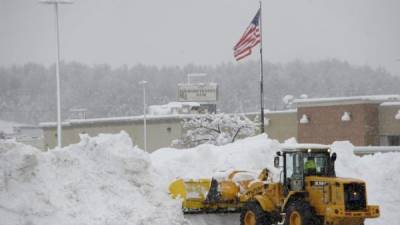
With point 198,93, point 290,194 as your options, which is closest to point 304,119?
point 198,93

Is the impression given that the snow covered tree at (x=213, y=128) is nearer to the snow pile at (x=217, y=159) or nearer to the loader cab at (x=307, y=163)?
the snow pile at (x=217, y=159)

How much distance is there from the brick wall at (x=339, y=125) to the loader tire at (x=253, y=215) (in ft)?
109

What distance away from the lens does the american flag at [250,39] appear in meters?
37.6

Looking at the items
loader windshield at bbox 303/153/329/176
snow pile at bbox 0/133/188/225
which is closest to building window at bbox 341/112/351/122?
snow pile at bbox 0/133/188/225

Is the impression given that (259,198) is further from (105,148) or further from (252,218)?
(105,148)

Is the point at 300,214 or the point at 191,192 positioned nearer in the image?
the point at 300,214

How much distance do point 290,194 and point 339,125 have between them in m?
35.8

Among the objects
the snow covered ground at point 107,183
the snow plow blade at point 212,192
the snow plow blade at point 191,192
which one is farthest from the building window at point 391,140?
the snow plow blade at point 191,192

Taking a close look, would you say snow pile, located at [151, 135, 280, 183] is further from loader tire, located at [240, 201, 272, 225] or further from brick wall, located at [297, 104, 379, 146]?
brick wall, located at [297, 104, 379, 146]

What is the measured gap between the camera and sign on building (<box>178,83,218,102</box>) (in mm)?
80812

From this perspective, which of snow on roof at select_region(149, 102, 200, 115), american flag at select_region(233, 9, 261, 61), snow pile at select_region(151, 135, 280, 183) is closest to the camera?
snow pile at select_region(151, 135, 280, 183)

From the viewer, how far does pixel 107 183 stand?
21688mm

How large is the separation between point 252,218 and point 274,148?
538 cm

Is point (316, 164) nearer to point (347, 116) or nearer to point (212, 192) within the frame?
point (212, 192)
